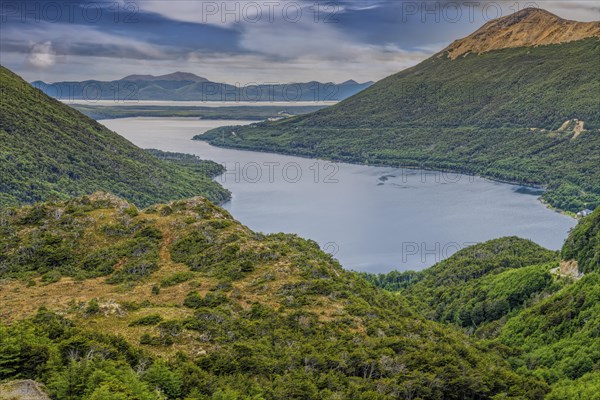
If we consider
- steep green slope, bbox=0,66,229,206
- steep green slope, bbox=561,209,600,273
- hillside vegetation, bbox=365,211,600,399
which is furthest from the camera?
steep green slope, bbox=0,66,229,206

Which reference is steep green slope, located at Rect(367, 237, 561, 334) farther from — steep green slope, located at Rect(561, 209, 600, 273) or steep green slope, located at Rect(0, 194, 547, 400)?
steep green slope, located at Rect(0, 194, 547, 400)

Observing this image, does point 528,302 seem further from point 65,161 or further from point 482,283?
point 65,161

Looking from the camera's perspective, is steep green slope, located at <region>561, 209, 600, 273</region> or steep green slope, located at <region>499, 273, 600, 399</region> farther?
steep green slope, located at <region>561, 209, 600, 273</region>

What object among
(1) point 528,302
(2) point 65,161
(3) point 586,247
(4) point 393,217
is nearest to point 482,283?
(1) point 528,302

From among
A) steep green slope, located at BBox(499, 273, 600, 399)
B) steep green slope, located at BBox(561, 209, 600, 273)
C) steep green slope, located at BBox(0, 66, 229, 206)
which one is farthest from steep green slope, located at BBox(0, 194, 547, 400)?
steep green slope, located at BBox(0, 66, 229, 206)

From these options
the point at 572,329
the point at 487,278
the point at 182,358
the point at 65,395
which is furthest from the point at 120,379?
the point at 487,278

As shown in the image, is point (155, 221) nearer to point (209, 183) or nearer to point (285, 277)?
point (285, 277)

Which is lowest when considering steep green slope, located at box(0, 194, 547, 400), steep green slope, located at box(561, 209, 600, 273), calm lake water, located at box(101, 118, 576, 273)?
calm lake water, located at box(101, 118, 576, 273)

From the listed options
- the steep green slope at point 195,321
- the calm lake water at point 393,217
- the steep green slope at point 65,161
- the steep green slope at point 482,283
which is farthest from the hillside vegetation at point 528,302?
the steep green slope at point 65,161
